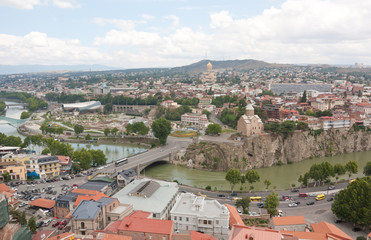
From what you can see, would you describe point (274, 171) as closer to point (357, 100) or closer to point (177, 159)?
point (177, 159)

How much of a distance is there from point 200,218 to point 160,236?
219cm

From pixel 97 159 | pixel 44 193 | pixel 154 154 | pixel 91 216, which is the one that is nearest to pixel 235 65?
pixel 154 154

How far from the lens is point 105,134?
1326 inches

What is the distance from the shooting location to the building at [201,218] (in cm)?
1248

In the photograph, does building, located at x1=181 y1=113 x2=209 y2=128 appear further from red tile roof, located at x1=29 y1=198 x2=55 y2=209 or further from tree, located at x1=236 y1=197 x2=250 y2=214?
red tile roof, located at x1=29 y1=198 x2=55 y2=209

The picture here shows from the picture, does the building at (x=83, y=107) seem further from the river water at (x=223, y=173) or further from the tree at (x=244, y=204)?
the tree at (x=244, y=204)

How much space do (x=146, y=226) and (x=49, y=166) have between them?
11708 mm

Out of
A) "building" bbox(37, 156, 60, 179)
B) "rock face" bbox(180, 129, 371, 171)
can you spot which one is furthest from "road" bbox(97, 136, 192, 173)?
"building" bbox(37, 156, 60, 179)

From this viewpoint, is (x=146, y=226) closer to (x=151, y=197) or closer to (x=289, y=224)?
(x=151, y=197)

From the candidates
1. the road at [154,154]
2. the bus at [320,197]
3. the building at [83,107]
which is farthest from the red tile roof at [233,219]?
the building at [83,107]

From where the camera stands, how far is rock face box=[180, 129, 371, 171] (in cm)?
2445

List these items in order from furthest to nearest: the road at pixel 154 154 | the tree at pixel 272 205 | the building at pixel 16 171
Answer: the road at pixel 154 154
the building at pixel 16 171
the tree at pixel 272 205

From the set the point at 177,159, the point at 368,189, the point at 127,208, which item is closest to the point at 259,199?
the point at 368,189

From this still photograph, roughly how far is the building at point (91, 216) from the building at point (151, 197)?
146 centimetres
